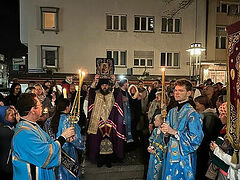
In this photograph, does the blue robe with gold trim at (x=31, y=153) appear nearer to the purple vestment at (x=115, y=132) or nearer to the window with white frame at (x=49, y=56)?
the purple vestment at (x=115, y=132)

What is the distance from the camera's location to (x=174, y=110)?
361cm

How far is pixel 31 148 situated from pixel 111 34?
17.0 meters

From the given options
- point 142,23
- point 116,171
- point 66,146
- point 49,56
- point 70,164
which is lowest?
point 116,171

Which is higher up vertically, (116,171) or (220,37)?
(220,37)

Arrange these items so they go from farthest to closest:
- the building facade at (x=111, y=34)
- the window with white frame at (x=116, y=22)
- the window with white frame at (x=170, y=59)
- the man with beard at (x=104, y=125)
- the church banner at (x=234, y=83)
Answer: the window with white frame at (x=170, y=59), the window with white frame at (x=116, y=22), the building facade at (x=111, y=34), the man with beard at (x=104, y=125), the church banner at (x=234, y=83)

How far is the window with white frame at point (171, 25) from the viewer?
19484mm

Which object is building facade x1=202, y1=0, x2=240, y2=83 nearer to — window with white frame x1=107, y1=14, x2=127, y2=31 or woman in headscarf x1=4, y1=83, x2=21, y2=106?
window with white frame x1=107, y1=14, x2=127, y2=31

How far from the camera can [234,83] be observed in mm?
2359

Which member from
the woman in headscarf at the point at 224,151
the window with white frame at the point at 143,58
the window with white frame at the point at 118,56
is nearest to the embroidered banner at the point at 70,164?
the woman in headscarf at the point at 224,151

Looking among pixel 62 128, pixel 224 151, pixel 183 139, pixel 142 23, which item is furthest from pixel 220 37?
pixel 62 128

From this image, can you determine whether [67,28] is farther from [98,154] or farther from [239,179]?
[239,179]

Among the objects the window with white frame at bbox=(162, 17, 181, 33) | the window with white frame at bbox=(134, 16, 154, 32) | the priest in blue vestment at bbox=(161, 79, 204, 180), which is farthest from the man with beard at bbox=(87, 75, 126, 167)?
the window with white frame at bbox=(162, 17, 181, 33)

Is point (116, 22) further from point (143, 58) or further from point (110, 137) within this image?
point (110, 137)

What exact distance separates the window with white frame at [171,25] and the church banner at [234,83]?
17970 millimetres
